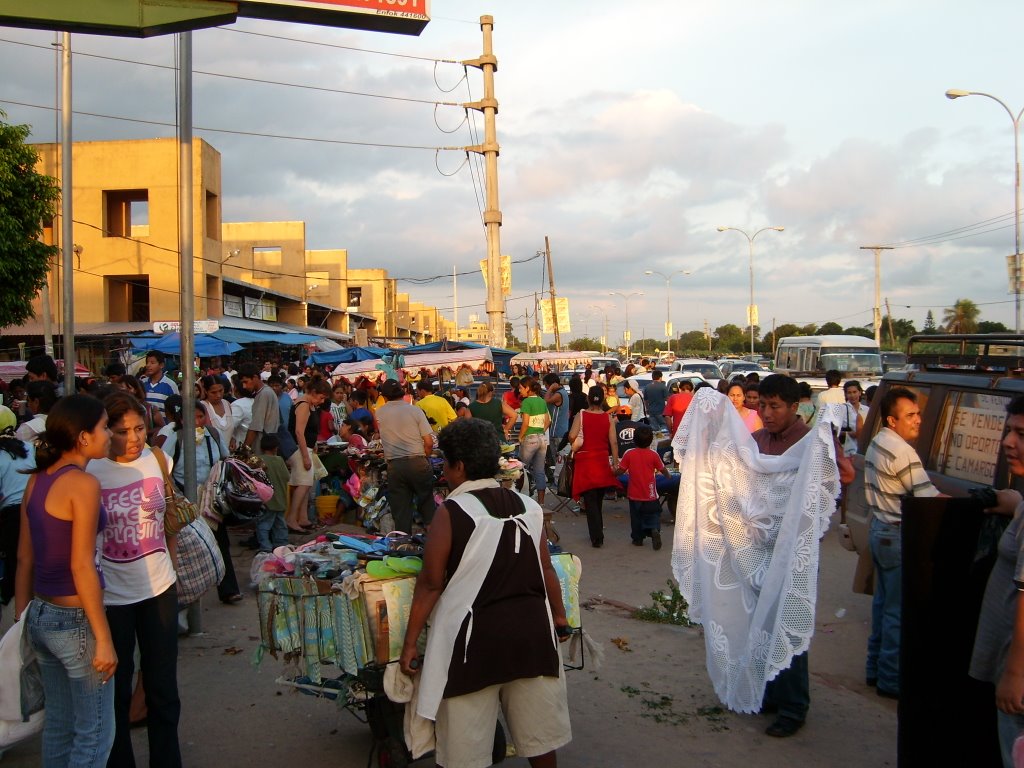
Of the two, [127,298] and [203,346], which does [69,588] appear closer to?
[203,346]

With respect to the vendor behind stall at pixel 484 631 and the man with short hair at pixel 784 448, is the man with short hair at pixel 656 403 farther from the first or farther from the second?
the vendor behind stall at pixel 484 631

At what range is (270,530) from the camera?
9.03m

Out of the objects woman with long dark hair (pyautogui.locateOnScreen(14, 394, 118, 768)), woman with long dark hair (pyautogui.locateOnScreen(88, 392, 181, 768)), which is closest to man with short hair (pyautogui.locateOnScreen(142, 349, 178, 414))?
woman with long dark hair (pyautogui.locateOnScreen(88, 392, 181, 768))

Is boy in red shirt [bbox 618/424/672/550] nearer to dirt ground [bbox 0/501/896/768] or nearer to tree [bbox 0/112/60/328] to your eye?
dirt ground [bbox 0/501/896/768]

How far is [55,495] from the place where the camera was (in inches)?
132

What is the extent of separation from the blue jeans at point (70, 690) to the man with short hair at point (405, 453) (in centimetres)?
544

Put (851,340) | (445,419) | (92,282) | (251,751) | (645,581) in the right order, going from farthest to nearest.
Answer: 1. (92,282)
2. (851,340)
3. (445,419)
4. (645,581)
5. (251,751)

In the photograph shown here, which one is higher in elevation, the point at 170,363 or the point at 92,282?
the point at 92,282

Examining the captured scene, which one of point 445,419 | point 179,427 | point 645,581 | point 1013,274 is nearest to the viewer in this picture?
point 179,427

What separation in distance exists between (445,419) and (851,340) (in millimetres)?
19972

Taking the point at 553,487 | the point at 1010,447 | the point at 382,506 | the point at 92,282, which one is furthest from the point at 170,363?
the point at 1010,447

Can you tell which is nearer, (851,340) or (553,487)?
(553,487)

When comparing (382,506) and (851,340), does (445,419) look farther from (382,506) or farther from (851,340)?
(851,340)

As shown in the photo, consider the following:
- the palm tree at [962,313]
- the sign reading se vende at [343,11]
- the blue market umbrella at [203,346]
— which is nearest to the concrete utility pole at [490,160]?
the blue market umbrella at [203,346]
